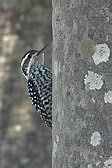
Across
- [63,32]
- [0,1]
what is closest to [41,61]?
[63,32]

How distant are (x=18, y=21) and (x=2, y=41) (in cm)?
37

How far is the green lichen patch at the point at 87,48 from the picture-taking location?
2.96 meters

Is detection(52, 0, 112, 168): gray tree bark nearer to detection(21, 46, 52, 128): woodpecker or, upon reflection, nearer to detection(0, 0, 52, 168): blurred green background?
detection(21, 46, 52, 128): woodpecker

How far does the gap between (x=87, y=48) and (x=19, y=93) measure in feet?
19.7

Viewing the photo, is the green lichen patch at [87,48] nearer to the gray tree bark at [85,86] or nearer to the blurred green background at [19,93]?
the gray tree bark at [85,86]

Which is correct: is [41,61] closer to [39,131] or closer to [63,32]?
[63,32]

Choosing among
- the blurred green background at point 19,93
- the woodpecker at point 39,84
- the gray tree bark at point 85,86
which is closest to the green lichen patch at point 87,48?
the gray tree bark at point 85,86

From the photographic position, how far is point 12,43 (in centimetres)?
888

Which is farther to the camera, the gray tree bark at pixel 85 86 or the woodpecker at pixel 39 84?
the woodpecker at pixel 39 84

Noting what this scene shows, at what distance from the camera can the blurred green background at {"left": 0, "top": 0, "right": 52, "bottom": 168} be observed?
881 centimetres

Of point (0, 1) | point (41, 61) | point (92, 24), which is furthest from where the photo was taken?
point (0, 1)

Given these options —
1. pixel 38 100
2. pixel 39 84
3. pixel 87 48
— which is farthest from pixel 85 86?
pixel 39 84

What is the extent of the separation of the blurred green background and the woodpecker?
333 cm

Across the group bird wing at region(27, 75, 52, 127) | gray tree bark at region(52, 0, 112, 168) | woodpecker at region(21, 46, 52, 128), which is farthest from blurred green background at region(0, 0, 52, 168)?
gray tree bark at region(52, 0, 112, 168)
